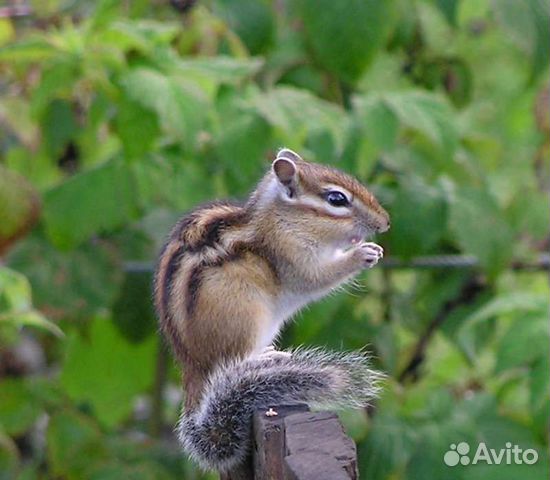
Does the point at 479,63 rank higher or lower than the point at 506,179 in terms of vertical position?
higher

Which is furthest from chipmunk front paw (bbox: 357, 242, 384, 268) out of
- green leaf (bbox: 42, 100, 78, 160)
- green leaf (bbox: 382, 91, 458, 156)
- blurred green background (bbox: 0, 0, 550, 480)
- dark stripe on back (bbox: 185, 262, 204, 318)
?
green leaf (bbox: 42, 100, 78, 160)

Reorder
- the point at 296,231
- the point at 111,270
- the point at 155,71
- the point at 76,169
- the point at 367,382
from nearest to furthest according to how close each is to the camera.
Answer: the point at 367,382
the point at 296,231
the point at 155,71
the point at 111,270
the point at 76,169

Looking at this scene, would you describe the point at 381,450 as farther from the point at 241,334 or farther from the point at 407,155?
the point at 241,334

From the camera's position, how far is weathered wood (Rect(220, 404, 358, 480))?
4.79 ft

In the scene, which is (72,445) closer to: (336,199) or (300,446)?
(336,199)

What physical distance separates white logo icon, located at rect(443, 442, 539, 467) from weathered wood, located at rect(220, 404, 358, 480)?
1141 millimetres

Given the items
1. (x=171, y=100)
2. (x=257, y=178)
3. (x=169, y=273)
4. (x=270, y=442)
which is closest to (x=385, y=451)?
(x=257, y=178)

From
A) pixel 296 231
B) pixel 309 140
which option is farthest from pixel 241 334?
pixel 309 140

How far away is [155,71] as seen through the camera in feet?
9.49

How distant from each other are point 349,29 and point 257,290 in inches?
42.6

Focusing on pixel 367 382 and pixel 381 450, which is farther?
pixel 381 450

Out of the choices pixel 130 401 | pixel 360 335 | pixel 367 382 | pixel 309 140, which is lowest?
pixel 130 401

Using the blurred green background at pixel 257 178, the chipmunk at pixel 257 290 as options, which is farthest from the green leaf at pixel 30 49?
the chipmunk at pixel 257 290

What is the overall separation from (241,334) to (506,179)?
174cm
